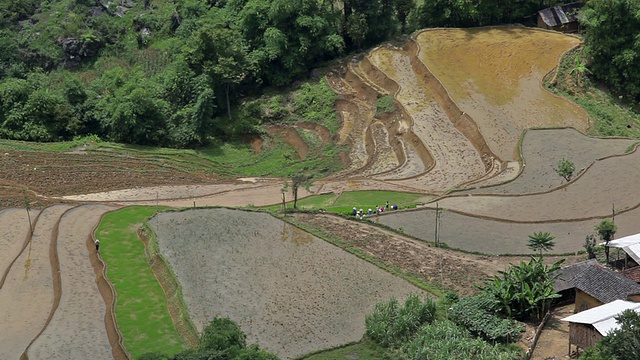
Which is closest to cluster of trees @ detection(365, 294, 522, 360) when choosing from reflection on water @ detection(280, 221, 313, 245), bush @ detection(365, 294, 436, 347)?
bush @ detection(365, 294, 436, 347)

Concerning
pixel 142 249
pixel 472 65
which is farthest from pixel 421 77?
pixel 142 249

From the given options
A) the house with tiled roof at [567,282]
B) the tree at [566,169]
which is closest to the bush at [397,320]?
the house with tiled roof at [567,282]

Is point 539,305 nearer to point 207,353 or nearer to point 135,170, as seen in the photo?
point 207,353

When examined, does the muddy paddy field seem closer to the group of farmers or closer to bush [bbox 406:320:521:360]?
bush [bbox 406:320:521:360]

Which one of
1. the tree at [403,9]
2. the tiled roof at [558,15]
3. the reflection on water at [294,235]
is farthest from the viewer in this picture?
the tree at [403,9]

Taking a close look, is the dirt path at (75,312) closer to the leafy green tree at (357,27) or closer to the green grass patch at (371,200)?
the green grass patch at (371,200)

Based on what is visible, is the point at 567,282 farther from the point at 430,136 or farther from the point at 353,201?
the point at 430,136
